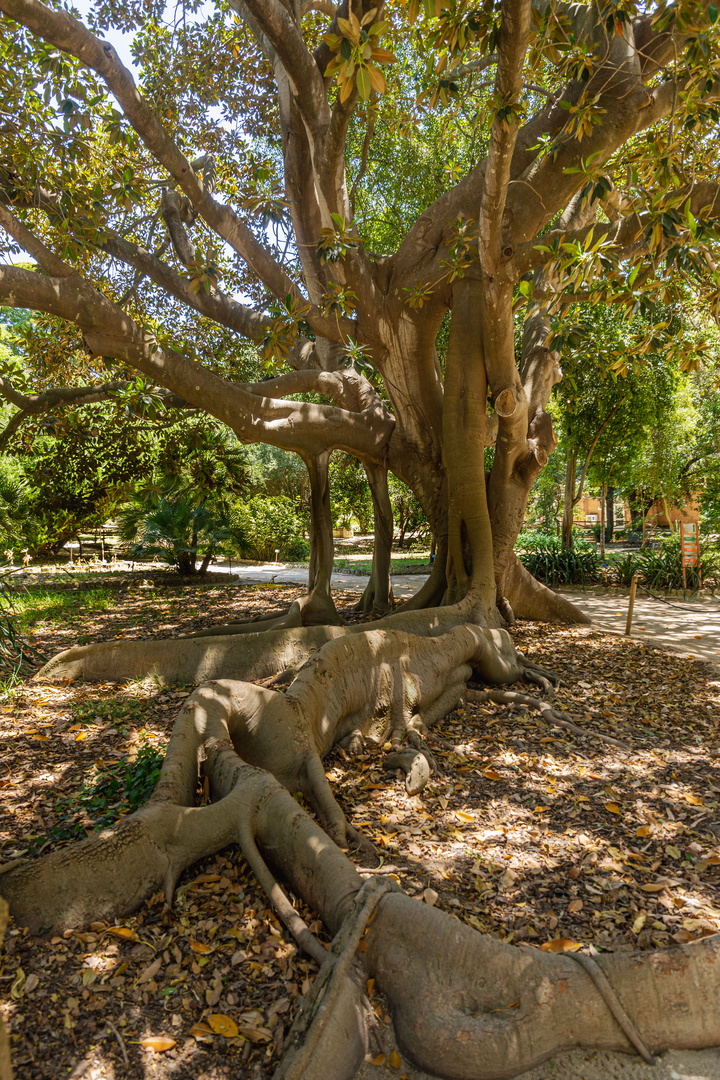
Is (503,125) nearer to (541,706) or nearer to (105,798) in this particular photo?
(541,706)

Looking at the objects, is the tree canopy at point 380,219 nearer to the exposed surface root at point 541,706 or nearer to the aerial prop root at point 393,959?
the exposed surface root at point 541,706

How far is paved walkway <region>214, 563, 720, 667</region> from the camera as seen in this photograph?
25.7 ft

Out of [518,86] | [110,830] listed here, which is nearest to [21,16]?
[518,86]

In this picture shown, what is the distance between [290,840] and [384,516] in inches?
256

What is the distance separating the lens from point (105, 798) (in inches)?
123

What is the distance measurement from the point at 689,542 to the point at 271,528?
1277 centimetres

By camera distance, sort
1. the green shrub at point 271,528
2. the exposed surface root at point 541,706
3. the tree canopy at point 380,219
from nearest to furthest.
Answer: the tree canopy at point 380,219 < the exposed surface root at point 541,706 < the green shrub at point 271,528

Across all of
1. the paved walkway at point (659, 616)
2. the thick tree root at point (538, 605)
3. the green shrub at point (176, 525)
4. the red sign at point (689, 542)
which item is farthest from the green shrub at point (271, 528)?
the thick tree root at point (538, 605)

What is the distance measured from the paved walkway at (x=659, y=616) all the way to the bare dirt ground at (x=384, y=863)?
2.56 m

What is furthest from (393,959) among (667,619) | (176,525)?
(176,525)

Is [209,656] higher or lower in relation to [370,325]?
lower

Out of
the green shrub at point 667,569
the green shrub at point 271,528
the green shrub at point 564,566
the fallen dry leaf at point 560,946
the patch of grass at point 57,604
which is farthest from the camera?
the green shrub at point 271,528

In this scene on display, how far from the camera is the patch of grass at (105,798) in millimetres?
2812

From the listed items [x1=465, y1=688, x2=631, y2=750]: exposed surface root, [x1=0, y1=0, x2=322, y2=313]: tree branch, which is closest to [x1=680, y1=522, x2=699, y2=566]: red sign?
[x1=465, y1=688, x2=631, y2=750]: exposed surface root
